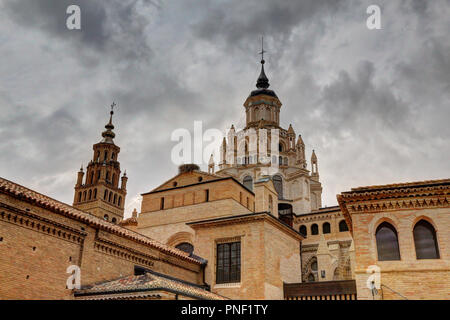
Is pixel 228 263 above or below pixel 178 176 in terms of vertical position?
below

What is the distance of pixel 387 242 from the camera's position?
16.7 meters

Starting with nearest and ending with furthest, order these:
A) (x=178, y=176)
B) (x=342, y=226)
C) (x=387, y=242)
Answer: (x=387, y=242) → (x=178, y=176) → (x=342, y=226)

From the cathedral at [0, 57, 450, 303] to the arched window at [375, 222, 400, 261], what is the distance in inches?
1.5

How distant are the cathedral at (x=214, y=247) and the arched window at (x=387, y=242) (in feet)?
0.12

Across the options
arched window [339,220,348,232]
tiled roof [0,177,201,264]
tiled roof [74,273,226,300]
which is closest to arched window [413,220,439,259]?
tiled roof [74,273,226,300]

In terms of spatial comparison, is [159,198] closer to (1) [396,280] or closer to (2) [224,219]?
(2) [224,219]

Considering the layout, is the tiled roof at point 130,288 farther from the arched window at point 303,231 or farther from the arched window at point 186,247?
the arched window at point 303,231

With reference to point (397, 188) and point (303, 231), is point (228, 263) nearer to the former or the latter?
point (397, 188)

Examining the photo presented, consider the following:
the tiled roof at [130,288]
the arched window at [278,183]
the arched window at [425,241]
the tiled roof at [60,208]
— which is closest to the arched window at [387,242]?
the arched window at [425,241]

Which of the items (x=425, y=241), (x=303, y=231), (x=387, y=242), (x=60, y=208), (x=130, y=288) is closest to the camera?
(x=130, y=288)

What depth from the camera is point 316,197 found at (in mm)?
49375

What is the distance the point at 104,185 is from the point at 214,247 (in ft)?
114

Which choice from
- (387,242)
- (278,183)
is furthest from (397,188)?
(278,183)
